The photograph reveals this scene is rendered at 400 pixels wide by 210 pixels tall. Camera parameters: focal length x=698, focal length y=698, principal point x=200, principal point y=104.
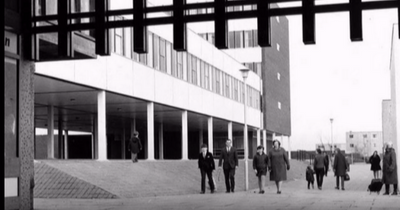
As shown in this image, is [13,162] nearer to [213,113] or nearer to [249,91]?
[213,113]

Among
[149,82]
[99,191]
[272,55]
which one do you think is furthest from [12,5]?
[272,55]

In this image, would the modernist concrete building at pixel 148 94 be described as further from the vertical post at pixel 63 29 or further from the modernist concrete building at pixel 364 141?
the modernist concrete building at pixel 364 141

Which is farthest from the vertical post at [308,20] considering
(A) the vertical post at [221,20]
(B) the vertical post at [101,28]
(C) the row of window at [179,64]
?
(C) the row of window at [179,64]

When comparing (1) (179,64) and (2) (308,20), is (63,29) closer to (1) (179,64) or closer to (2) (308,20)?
(2) (308,20)

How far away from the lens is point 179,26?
1339 cm

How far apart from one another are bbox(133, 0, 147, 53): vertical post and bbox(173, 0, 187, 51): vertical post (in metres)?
0.62

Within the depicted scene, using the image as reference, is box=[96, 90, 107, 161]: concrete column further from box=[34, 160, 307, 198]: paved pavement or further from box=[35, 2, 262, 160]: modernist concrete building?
box=[34, 160, 307, 198]: paved pavement

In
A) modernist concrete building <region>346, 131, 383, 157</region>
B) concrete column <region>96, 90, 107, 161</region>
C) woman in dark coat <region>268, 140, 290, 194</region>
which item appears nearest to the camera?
woman in dark coat <region>268, 140, 290, 194</region>

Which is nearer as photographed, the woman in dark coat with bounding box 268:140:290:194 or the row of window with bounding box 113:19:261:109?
the woman in dark coat with bounding box 268:140:290:194

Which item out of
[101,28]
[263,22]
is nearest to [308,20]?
[263,22]

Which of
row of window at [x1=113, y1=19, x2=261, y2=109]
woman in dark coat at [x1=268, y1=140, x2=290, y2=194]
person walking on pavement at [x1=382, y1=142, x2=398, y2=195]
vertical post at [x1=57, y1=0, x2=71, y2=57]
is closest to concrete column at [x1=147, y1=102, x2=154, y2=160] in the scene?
row of window at [x1=113, y1=19, x2=261, y2=109]

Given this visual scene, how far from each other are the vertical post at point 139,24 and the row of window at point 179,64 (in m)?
20.6

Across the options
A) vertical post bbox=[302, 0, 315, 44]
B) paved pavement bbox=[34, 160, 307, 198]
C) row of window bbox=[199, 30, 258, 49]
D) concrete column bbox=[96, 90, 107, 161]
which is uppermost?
row of window bbox=[199, 30, 258, 49]

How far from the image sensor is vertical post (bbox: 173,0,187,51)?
13258mm
